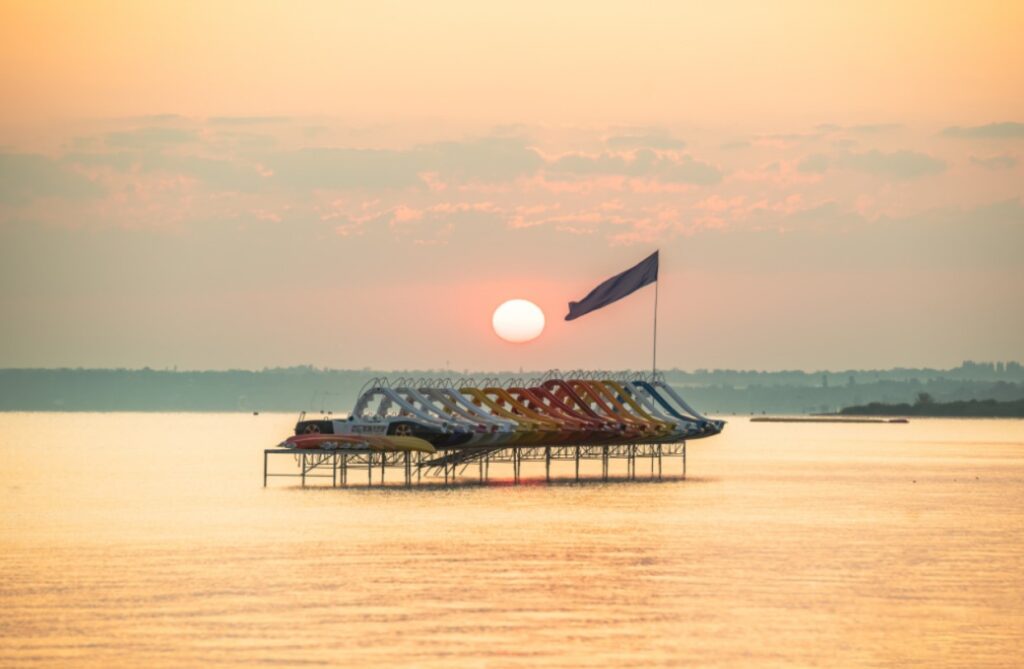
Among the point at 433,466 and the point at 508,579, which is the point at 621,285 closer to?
the point at 433,466

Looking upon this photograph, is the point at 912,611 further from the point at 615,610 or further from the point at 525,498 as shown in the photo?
the point at 525,498

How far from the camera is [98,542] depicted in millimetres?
69875

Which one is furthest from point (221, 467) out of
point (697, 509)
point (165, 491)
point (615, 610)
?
point (615, 610)

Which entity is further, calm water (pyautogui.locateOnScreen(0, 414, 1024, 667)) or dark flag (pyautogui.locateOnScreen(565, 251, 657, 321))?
dark flag (pyautogui.locateOnScreen(565, 251, 657, 321))

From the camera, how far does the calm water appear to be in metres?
42.8

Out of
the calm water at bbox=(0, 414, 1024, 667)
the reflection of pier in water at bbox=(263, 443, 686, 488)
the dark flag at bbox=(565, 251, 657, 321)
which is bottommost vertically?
the calm water at bbox=(0, 414, 1024, 667)

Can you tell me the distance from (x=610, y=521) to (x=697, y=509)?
11.7 m

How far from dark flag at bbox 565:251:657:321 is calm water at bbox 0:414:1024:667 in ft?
45.3

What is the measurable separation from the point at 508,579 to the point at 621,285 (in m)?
58.6

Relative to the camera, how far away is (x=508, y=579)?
183 feet

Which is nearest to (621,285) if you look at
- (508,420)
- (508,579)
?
(508,420)

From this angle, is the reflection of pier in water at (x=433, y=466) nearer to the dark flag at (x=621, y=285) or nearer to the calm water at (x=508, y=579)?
the calm water at (x=508, y=579)

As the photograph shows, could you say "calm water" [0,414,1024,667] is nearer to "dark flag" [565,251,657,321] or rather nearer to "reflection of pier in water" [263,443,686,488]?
"reflection of pier in water" [263,443,686,488]

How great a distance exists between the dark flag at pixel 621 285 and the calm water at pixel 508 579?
13796mm
